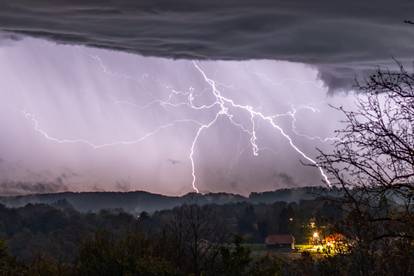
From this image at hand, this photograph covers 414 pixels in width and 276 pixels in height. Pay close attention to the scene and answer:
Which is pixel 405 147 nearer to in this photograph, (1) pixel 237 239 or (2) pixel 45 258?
(1) pixel 237 239

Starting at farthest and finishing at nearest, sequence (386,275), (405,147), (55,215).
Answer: (55,215), (386,275), (405,147)

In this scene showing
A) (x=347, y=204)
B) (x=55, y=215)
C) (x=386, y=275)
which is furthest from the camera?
(x=55, y=215)

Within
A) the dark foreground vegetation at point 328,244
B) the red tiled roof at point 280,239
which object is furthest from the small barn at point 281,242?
the dark foreground vegetation at point 328,244

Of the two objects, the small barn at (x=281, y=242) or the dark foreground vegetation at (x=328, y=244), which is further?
the small barn at (x=281, y=242)

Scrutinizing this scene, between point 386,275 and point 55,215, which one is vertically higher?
point 55,215

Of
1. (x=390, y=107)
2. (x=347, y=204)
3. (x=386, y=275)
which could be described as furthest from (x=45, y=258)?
(x=390, y=107)

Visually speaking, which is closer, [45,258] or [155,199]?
[45,258]

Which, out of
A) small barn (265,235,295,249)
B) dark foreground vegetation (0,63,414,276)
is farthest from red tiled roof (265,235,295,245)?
dark foreground vegetation (0,63,414,276)

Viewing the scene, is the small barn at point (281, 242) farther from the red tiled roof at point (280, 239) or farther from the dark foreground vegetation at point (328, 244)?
the dark foreground vegetation at point (328, 244)

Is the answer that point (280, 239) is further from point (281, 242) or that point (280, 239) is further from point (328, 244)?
point (328, 244)
